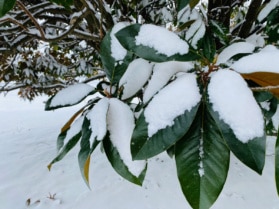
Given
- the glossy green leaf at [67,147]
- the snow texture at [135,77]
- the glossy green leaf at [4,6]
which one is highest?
the glossy green leaf at [4,6]

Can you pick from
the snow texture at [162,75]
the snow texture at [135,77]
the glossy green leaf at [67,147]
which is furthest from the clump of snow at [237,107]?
the glossy green leaf at [67,147]

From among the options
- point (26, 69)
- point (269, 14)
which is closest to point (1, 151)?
point (26, 69)

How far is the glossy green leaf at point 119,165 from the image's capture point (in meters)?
0.46

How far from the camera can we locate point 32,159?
9.93 feet

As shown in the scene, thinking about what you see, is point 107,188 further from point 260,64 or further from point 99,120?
point 260,64

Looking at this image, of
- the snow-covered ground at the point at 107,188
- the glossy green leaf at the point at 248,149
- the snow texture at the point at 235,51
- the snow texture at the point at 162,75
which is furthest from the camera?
the snow-covered ground at the point at 107,188

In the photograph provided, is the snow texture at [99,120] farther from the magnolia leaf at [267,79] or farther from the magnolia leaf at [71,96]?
the magnolia leaf at [267,79]

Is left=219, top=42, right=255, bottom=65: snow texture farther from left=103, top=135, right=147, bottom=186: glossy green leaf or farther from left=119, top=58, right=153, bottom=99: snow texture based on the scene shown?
left=103, top=135, right=147, bottom=186: glossy green leaf

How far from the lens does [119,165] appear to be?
0.47m

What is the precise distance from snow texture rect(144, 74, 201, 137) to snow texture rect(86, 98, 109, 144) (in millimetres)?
101

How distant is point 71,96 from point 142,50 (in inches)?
10.4

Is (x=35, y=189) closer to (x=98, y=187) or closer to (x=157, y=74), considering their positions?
(x=98, y=187)

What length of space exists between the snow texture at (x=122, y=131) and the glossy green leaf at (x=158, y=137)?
85mm

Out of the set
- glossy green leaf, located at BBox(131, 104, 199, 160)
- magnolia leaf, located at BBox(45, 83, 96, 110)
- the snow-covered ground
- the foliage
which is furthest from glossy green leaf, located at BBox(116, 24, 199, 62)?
the snow-covered ground
